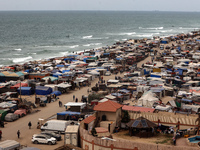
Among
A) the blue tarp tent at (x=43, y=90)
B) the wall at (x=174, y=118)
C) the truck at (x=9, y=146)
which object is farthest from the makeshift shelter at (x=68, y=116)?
the blue tarp tent at (x=43, y=90)

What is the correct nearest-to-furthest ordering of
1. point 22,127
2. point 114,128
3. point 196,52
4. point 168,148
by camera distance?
1. point 168,148
2. point 114,128
3. point 22,127
4. point 196,52

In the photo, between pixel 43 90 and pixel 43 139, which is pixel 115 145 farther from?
pixel 43 90

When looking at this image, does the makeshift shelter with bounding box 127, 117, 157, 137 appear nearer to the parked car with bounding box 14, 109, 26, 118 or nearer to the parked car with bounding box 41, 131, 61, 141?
the parked car with bounding box 41, 131, 61, 141

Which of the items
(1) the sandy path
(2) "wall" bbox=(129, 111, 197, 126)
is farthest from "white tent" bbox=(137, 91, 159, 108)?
(2) "wall" bbox=(129, 111, 197, 126)

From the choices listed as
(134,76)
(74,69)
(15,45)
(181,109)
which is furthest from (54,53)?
(181,109)

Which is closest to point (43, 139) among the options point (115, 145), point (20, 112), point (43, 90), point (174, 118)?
point (115, 145)

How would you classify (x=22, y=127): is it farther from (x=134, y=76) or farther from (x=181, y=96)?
(x=134, y=76)
